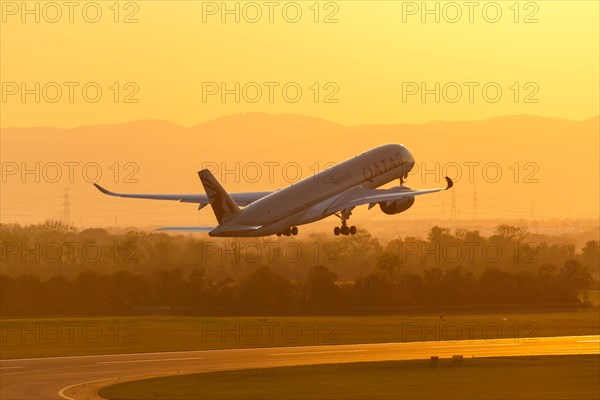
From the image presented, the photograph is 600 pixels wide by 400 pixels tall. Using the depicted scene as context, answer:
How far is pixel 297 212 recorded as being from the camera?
117 metres

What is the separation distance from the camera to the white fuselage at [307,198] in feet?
374

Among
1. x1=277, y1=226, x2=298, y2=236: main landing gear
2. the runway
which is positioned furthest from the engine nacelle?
the runway

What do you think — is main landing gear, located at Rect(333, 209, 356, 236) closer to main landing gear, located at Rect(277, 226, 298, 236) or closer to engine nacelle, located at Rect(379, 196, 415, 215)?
main landing gear, located at Rect(277, 226, 298, 236)

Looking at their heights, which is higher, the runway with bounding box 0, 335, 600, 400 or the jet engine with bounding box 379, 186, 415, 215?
the jet engine with bounding box 379, 186, 415, 215

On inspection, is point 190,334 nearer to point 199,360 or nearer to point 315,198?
point 199,360

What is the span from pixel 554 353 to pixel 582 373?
2445 centimetres

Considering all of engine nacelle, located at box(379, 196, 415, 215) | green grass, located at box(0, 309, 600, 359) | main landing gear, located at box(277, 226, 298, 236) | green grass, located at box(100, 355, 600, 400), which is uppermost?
engine nacelle, located at box(379, 196, 415, 215)

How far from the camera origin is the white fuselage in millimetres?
114000

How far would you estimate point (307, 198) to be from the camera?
385 ft

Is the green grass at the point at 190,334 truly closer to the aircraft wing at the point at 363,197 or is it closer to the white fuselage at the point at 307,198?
the white fuselage at the point at 307,198

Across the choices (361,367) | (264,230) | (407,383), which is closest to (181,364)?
(361,367)

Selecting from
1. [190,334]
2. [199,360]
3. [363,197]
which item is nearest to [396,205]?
[363,197]

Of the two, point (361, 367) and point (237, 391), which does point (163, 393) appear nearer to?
point (237, 391)

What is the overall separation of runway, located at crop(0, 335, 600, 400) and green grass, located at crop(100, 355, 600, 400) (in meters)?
6.03
